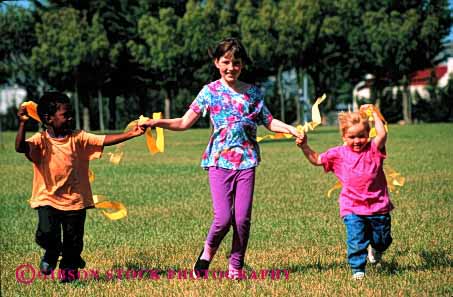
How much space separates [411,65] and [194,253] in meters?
49.5

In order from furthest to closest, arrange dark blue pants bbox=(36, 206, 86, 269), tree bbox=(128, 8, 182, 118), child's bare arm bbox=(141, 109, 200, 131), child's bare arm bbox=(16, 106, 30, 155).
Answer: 1. tree bbox=(128, 8, 182, 118)
2. child's bare arm bbox=(141, 109, 200, 131)
3. dark blue pants bbox=(36, 206, 86, 269)
4. child's bare arm bbox=(16, 106, 30, 155)

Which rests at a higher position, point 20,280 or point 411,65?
point 411,65

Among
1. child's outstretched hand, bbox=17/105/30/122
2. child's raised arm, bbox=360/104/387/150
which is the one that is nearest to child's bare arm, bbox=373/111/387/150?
child's raised arm, bbox=360/104/387/150

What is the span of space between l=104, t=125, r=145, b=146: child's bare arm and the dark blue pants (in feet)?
1.77

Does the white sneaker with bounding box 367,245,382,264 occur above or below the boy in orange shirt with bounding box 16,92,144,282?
below

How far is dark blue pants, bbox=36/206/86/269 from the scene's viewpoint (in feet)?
19.0

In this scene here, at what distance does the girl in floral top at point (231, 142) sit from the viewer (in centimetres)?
580

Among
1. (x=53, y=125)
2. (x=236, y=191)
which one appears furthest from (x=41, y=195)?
(x=236, y=191)

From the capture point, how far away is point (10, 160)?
74.9ft

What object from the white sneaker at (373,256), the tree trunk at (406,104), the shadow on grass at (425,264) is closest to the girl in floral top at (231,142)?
the white sneaker at (373,256)

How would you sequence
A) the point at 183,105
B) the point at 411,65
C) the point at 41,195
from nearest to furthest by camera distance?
the point at 41,195, the point at 411,65, the point at 183,105

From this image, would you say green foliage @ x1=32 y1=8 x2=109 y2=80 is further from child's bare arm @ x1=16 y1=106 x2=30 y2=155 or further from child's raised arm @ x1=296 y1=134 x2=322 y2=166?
child's raised arm @ x1=296 y1=134 x2=322 y2=166

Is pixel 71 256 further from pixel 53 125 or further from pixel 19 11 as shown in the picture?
pixel 19 11

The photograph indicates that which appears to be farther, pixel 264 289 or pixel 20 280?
pixel 20 280
